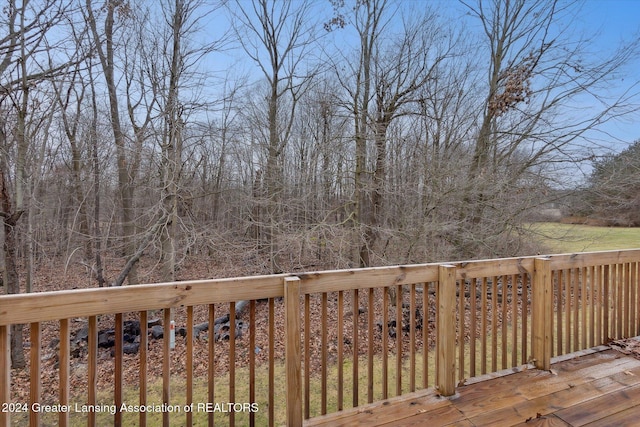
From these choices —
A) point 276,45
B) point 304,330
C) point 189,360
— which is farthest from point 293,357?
point 276,45

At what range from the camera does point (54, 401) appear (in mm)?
3633

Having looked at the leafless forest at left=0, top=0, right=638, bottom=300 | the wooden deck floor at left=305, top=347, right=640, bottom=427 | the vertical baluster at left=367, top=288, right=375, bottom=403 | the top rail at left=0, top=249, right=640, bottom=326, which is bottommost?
the wooden deck floor at left=305, top=347, right=640, bottom=427

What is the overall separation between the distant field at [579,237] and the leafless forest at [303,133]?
0.35 meters

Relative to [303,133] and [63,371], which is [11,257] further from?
[303,133]

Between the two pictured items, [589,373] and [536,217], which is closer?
[589,373]

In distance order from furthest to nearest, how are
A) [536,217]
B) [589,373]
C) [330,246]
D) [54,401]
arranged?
[536,217] < [330,246] < [54,401] < [589,373]

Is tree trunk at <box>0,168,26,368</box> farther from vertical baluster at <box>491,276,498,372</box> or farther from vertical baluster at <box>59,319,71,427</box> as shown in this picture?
vertical baluster at <box>491,276,498,372</box>

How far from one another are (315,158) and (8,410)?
541 centimetres

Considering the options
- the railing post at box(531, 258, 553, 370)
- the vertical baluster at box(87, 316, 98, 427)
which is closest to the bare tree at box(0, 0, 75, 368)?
the vertical baluster at box(87, 316, 98, 427)

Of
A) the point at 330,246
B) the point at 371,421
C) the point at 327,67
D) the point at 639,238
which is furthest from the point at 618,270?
the point at 327,67

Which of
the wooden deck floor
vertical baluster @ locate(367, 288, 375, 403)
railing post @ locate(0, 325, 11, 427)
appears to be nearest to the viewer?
railing post @ locate(0, 325, 11, 427)

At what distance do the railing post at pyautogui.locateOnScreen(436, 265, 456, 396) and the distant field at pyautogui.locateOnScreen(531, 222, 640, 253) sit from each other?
17.4 ft

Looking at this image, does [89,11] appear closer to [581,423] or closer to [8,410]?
[8,410]

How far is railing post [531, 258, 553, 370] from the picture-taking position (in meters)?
2.28
